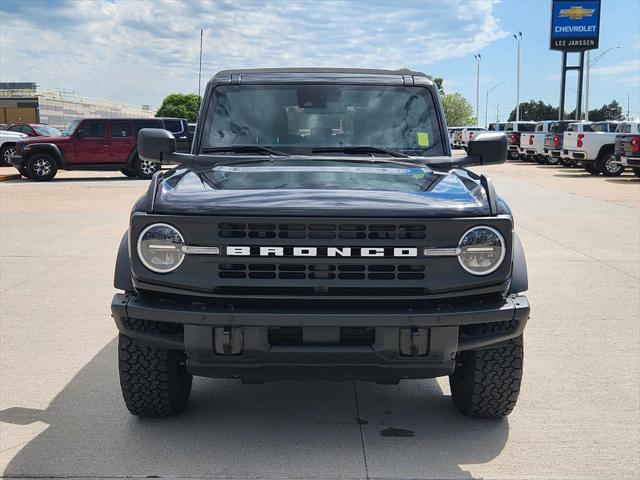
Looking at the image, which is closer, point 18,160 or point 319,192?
point 319,192

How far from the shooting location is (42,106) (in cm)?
9150

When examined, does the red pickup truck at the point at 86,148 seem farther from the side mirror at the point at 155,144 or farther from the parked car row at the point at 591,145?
the side mirror at the point at 155,144

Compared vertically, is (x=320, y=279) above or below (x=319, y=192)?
below

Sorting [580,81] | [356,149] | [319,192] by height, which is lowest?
[319,192]

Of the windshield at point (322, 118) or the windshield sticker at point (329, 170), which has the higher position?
the windshield at point (322, 118)

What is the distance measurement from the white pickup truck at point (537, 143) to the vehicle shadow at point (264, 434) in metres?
30.3

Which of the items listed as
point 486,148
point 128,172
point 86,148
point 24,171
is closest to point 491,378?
point 486,148

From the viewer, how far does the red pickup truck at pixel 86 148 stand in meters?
22.0

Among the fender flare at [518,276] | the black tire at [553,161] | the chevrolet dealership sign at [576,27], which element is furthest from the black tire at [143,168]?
the chevrolet dealership sign at [576,27]

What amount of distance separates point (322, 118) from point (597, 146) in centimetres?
2212

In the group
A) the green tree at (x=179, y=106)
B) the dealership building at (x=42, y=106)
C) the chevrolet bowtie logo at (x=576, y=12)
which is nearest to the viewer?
the chevrolet bowtie logo at (x=576, y=12)

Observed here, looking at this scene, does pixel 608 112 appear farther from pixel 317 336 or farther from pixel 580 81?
pixel 317 336

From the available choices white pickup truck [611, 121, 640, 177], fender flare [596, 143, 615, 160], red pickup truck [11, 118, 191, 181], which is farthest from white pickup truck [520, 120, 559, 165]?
red pickup truck [11, 118, 191, 181]

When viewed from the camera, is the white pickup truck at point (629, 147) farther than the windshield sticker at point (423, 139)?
Yes
